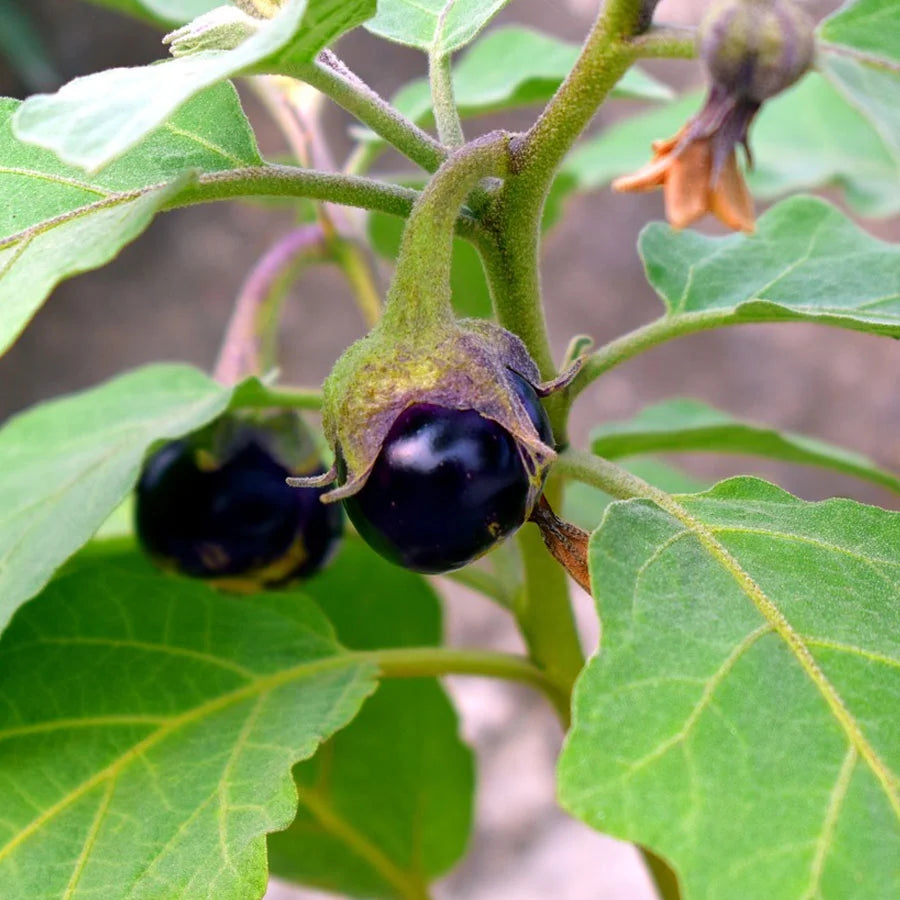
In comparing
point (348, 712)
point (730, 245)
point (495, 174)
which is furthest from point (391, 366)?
point (730, 245)

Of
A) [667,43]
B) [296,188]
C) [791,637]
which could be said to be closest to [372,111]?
[296,188]

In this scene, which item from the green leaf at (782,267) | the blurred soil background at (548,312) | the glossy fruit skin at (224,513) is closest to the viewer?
the green leaf at (782,267)

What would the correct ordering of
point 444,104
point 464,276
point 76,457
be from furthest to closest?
1. point 464,276
2. point 76,457
3. point 444,104

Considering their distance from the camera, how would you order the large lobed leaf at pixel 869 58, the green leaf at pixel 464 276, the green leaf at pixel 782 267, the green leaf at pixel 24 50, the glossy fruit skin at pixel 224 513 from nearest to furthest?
the large lobed leaf at pixel 869 58 → the green leaf at pixel 782 267 → the glossy fruit skin at pixel 224 513 → the green leaf at pixel 464 276 → the green leaf at pixel 24 50

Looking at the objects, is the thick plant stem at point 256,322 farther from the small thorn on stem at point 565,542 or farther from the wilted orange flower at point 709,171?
the wilted orange flower at point 709,171

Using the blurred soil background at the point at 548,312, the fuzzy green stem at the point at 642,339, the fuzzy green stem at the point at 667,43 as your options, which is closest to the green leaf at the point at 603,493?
the fuzzy green stem at the point at 642,339

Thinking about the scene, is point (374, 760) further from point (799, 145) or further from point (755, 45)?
point (799, 145)
